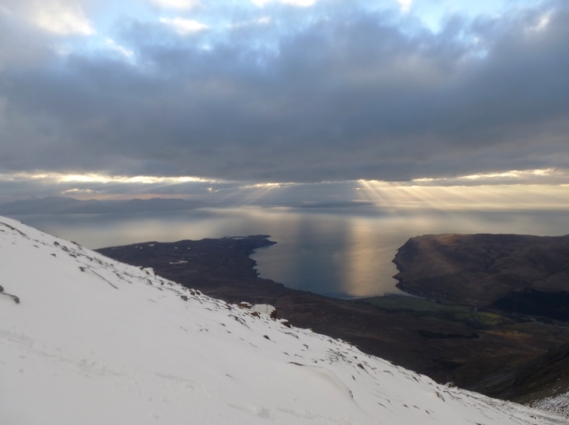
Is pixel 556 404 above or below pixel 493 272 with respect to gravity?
above

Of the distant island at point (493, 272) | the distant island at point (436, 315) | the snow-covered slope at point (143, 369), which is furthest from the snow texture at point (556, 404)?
the distant island at point (493, 272)

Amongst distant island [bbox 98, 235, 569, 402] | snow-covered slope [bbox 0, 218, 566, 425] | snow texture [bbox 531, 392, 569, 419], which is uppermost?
snow-covered slope [bbox 0, 218, 566, 425]

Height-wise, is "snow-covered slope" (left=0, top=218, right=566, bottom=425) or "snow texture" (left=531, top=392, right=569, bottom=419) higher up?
"snow-covered slope" (left=0, top=218, right=566, bottom=425)

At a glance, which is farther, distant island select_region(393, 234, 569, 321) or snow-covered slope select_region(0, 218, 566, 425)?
distant island select_region(393, 234, 569, 321)

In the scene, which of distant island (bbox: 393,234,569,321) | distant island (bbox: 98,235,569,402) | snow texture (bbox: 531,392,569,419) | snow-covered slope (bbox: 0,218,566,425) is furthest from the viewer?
distant island (bbox: 393,234,569,321)

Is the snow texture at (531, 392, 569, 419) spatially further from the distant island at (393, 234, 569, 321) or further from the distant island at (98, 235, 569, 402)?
the distant island at (393, 234, 569, 321)

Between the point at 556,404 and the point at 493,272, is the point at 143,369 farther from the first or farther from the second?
the point at 493,272

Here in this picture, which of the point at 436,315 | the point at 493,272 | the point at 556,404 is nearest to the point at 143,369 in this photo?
the point at 556,404

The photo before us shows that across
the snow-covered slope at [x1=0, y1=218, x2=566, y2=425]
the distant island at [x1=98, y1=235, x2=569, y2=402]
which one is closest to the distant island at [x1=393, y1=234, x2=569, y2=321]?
the distant island at [x1=98, y1=235, x2=569, y2=402]
